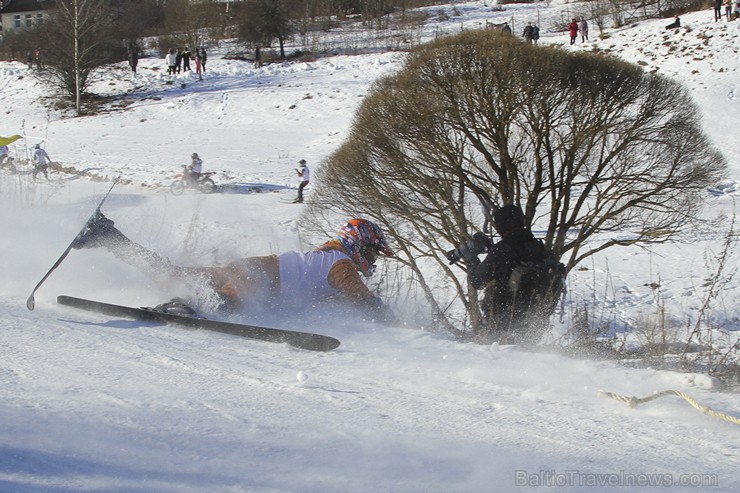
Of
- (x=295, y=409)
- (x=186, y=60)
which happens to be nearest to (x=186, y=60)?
(x=186, y=60)

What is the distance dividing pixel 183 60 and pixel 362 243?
39345mm

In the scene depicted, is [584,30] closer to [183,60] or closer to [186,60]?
[186,60]

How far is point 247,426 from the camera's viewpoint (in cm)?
316

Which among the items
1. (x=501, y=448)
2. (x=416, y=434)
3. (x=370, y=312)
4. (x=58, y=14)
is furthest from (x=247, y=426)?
(x=58, y=14)

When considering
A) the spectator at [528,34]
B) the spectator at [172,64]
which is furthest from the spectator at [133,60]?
the spectator at [528,34]

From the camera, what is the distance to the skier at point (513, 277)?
22.2ft

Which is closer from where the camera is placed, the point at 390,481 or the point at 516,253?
the point at 390,481

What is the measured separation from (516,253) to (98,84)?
4188 centimetres

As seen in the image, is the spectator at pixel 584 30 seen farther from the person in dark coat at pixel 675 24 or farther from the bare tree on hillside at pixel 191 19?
the bare tree on hillside at pixel 191 19

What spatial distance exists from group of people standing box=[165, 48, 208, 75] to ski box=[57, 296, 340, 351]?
3845 centimetres

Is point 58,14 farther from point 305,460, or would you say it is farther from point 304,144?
point 305,460

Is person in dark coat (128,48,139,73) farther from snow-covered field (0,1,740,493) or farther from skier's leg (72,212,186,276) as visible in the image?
skier's leg (72,212,186,276)

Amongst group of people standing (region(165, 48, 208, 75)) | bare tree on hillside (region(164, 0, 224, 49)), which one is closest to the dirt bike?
group of people standing (region(165, 48, 208, 75))

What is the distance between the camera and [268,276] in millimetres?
6531
